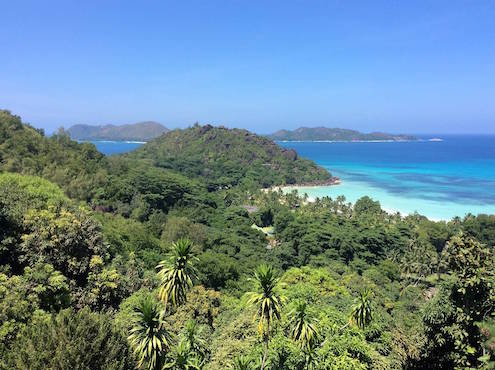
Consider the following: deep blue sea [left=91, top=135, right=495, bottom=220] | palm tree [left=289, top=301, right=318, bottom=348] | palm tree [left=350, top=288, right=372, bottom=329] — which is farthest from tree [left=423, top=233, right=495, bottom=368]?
deep blue sea [left=91, top=135, right=495, bottom=220]

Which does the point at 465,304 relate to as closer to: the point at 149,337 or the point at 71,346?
the point at 149,337

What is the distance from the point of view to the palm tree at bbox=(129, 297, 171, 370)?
14.3 meters

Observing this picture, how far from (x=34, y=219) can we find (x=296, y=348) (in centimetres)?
2064

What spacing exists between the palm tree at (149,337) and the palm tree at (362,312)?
11.5 meters

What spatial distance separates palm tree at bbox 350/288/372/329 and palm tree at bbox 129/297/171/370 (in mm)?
11459

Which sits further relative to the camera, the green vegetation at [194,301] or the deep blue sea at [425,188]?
the deep blue sea at [425,188]

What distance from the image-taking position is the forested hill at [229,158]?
481 feet

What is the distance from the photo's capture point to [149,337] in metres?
14.5

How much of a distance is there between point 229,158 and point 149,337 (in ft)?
509

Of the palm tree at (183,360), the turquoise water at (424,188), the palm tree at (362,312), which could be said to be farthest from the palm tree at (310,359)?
the turquoise water at (424,188)

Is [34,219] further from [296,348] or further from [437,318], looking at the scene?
[437,318]

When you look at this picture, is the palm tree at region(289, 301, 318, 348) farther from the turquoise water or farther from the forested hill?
the forested hill

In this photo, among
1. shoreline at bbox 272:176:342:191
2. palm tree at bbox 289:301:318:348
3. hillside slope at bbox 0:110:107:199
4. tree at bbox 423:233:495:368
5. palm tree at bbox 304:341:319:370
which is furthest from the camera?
shoreline at bbox 272:176:342:191

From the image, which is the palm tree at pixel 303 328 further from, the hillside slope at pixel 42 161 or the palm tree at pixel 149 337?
the hillside slope at pixel 42 161
